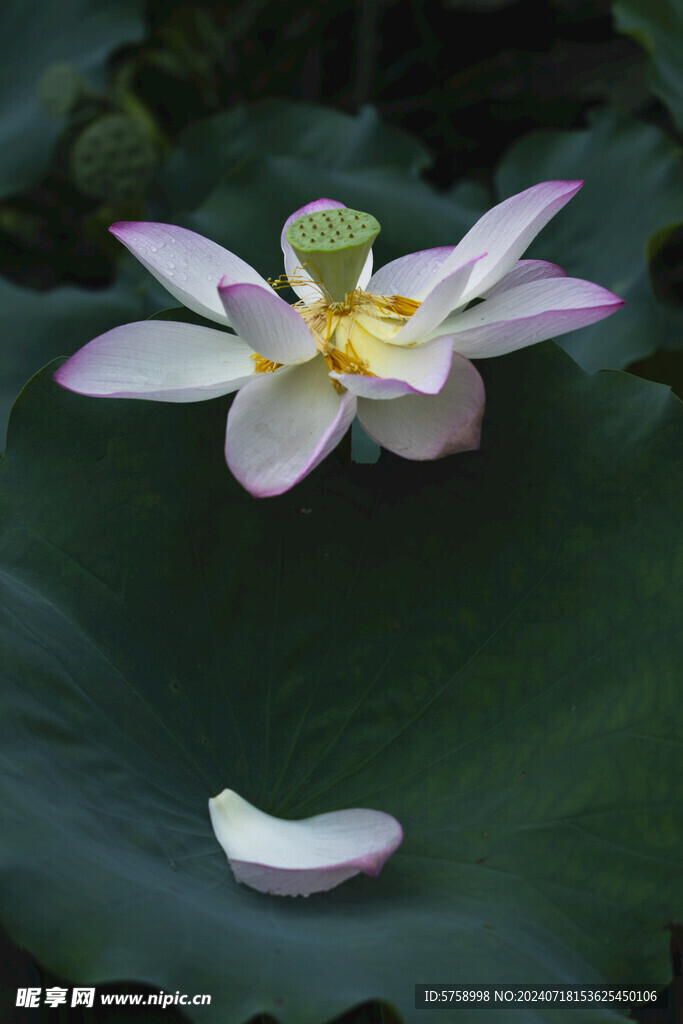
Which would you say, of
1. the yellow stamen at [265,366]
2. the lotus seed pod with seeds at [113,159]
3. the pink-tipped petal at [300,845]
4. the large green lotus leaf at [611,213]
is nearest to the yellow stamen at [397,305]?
the yellow stamen at [265,366]

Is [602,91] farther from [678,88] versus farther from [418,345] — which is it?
[418,345]

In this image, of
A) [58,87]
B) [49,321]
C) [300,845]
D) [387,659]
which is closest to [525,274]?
[387,659]

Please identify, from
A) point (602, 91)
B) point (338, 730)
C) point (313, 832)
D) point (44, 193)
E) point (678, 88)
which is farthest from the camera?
point (44, 193)

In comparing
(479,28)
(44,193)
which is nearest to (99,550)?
(44,193)

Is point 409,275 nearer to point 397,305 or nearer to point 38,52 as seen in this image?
point 397,305

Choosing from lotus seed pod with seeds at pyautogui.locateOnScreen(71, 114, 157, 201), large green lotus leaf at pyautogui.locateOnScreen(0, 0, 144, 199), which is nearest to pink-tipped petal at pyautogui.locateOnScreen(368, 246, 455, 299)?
large green lotus leaf at pyautogui.locateOnScreen(0, 0, 144, 199)

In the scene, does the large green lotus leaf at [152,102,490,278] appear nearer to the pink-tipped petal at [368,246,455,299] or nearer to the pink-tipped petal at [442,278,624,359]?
the pink-tipped petal at [368,246,455,299]
